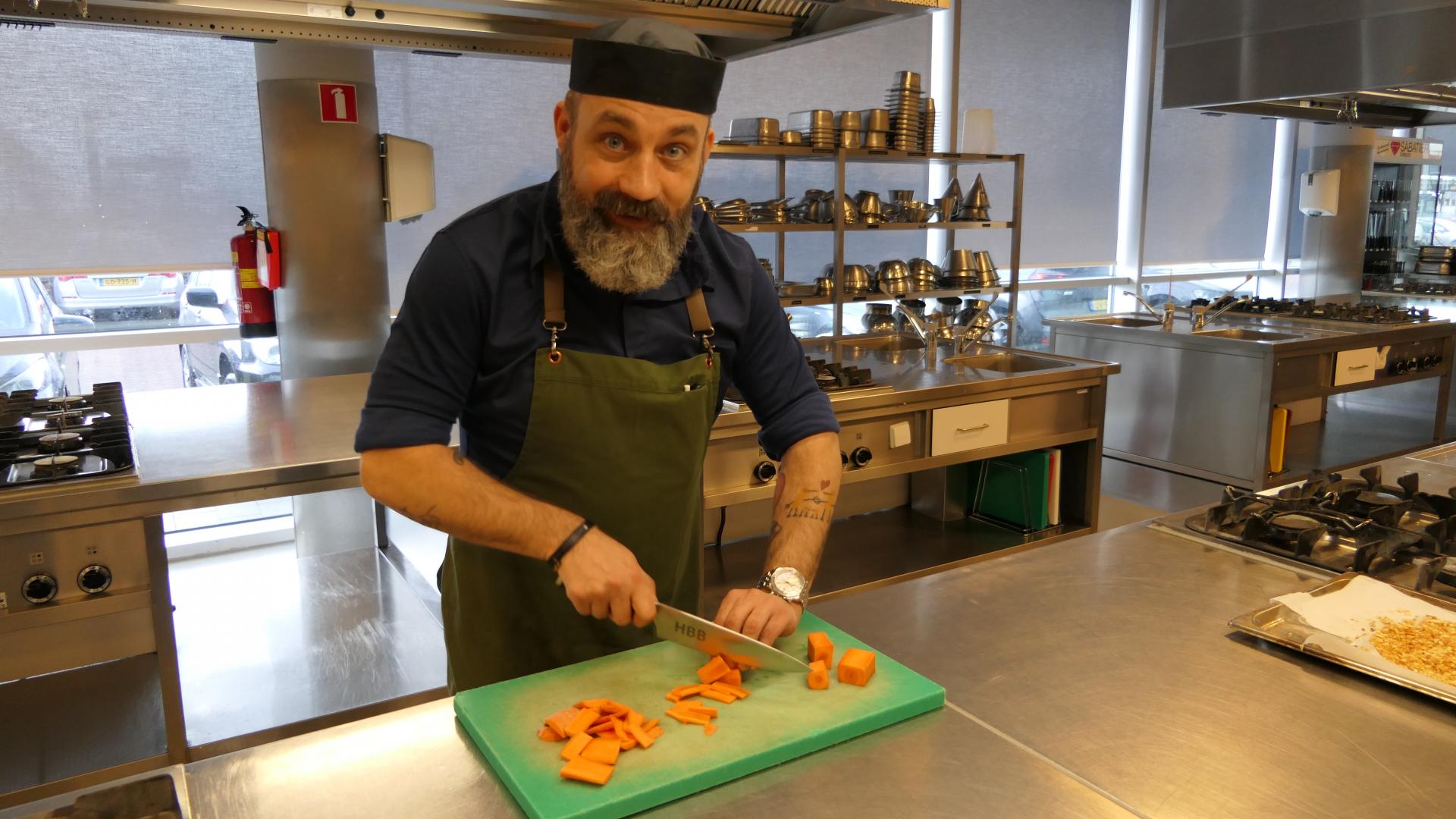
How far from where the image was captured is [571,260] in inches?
55.2

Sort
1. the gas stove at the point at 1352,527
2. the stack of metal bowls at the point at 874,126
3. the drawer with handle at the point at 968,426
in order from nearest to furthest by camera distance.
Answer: the gas stove at the point at 1352,527
the drawer with handle at the point at 968,426
the stack of metal bowls at the point at 874,126

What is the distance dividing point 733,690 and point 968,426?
2.12 meters

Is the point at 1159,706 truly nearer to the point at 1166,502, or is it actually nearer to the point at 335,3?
the point at 335,3

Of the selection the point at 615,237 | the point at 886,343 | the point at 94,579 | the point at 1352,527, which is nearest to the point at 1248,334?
the point at 886,343

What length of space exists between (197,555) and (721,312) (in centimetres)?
277

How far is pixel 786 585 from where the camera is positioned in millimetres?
1332

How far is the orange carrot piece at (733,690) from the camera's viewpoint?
112 cm

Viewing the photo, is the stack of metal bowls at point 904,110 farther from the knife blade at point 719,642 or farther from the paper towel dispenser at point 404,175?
the knife blade at point 719,642

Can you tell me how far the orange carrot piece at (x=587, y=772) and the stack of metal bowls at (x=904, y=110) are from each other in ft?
10.3

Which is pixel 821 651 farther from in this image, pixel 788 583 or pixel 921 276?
pixel 921 276

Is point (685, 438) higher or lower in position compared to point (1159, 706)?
higher

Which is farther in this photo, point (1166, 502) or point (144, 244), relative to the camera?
point (1166, 502)

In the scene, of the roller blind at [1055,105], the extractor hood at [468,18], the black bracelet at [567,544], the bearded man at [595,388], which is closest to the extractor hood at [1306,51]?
the extractor hood at [468,18]

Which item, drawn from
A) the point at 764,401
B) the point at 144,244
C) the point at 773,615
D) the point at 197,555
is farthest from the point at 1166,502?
the point at 144,244
